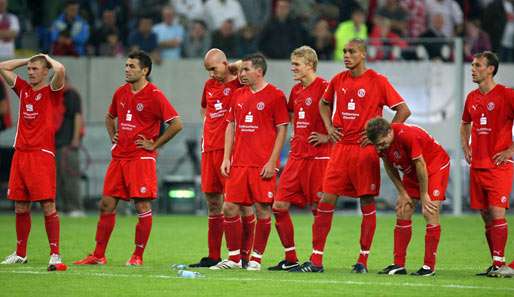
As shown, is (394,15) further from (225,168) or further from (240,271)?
(240,271)

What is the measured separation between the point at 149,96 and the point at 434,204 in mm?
3455

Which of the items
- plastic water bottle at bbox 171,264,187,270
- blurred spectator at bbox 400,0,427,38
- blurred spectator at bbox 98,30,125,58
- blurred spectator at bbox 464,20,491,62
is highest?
blurred spectator at bbox 400,0,427,38

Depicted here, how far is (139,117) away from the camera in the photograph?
14711 mm

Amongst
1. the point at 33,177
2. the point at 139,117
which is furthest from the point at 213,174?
the point at 33,177

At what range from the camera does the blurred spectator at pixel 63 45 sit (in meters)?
25.1

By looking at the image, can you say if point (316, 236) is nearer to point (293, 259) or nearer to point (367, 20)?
point (293, 259)

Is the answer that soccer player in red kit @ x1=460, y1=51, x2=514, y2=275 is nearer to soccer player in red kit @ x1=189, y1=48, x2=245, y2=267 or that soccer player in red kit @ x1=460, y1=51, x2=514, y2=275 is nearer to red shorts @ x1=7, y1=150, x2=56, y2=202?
soccer player in red kit @ x1=189, y1=48, x2=245, y2=267

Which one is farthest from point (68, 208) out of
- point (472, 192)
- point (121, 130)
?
point (472, 192)

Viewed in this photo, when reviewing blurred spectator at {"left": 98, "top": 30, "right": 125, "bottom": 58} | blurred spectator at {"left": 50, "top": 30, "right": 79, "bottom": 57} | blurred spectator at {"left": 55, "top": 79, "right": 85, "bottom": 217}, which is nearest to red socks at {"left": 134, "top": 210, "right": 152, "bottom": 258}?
blurred spectator at {"left": 55, "top": 79, "right": 85, "bottom": 217}

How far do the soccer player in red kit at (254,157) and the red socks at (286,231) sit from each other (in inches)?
4.8

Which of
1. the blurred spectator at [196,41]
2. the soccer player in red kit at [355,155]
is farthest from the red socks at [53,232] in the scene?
the blurred spectator at [196,41]

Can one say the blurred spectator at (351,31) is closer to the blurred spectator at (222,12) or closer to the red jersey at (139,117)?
the blurred spectator at (222,12)

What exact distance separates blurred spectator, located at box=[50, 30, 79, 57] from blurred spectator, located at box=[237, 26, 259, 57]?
327 centimetres

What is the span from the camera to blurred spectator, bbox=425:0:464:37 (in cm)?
2684
